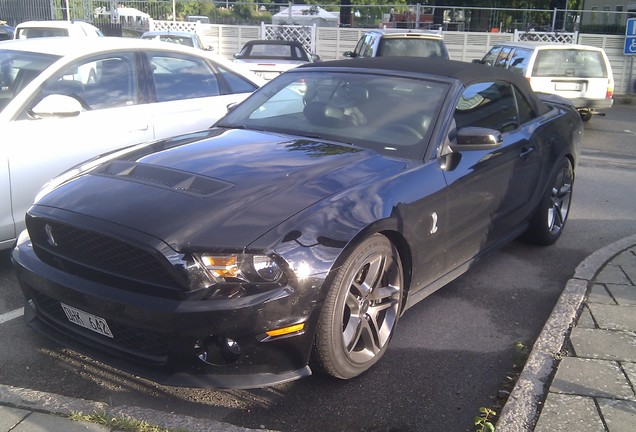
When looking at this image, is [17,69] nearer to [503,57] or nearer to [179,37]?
[503,57]

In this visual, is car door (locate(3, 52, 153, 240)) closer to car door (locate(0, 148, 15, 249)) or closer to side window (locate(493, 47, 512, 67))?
car door (locate(0, 148, 15, 249))

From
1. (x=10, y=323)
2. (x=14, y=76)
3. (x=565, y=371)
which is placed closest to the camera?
(x=565, y=371)

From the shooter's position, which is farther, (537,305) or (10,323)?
(537,305)

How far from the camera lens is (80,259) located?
316 cm

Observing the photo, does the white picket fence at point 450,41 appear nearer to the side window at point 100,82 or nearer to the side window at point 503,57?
the side window at point 503,57

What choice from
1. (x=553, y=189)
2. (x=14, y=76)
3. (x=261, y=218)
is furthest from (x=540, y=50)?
(x=261, y=218)

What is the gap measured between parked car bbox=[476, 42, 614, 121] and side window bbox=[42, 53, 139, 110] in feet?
29.1

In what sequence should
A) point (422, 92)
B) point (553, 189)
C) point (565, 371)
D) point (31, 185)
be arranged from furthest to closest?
point (553, 189) < point (31, 185) < point (422, 92) < point (565, 371)

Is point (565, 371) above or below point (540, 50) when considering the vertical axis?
below

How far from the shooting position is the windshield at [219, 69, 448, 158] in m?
4.15

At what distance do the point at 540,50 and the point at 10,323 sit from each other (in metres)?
11.3

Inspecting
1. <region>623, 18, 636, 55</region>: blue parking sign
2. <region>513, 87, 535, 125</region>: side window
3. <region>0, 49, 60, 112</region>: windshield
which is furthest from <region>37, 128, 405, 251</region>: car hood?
<region>623, 18, 636, 55</region>: blue parking sign

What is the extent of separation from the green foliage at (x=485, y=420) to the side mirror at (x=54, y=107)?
352cm

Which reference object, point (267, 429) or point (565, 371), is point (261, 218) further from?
point (565, 371)
